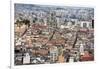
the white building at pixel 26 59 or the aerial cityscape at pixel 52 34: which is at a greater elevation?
the aerial cityscape at pixel 52 34

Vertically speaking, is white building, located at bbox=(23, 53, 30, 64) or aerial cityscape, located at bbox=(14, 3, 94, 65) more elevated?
aerial cityscape, located at bbox=(14, 3, 94, 65)

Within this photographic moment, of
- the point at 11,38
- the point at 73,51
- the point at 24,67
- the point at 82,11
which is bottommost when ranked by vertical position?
the point at 24,67

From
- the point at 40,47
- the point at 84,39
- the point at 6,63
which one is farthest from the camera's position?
the point at 84,39

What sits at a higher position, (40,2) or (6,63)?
(40,2)

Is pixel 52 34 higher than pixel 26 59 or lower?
higher

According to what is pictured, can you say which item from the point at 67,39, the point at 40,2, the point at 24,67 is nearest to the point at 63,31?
the point at 67,39

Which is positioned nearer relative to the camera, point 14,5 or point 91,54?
point 14,5

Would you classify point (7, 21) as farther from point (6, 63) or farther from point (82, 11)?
point (82, 11)

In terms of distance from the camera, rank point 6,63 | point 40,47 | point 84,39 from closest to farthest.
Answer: point 6,63 < point 40,47 < point 84,39
